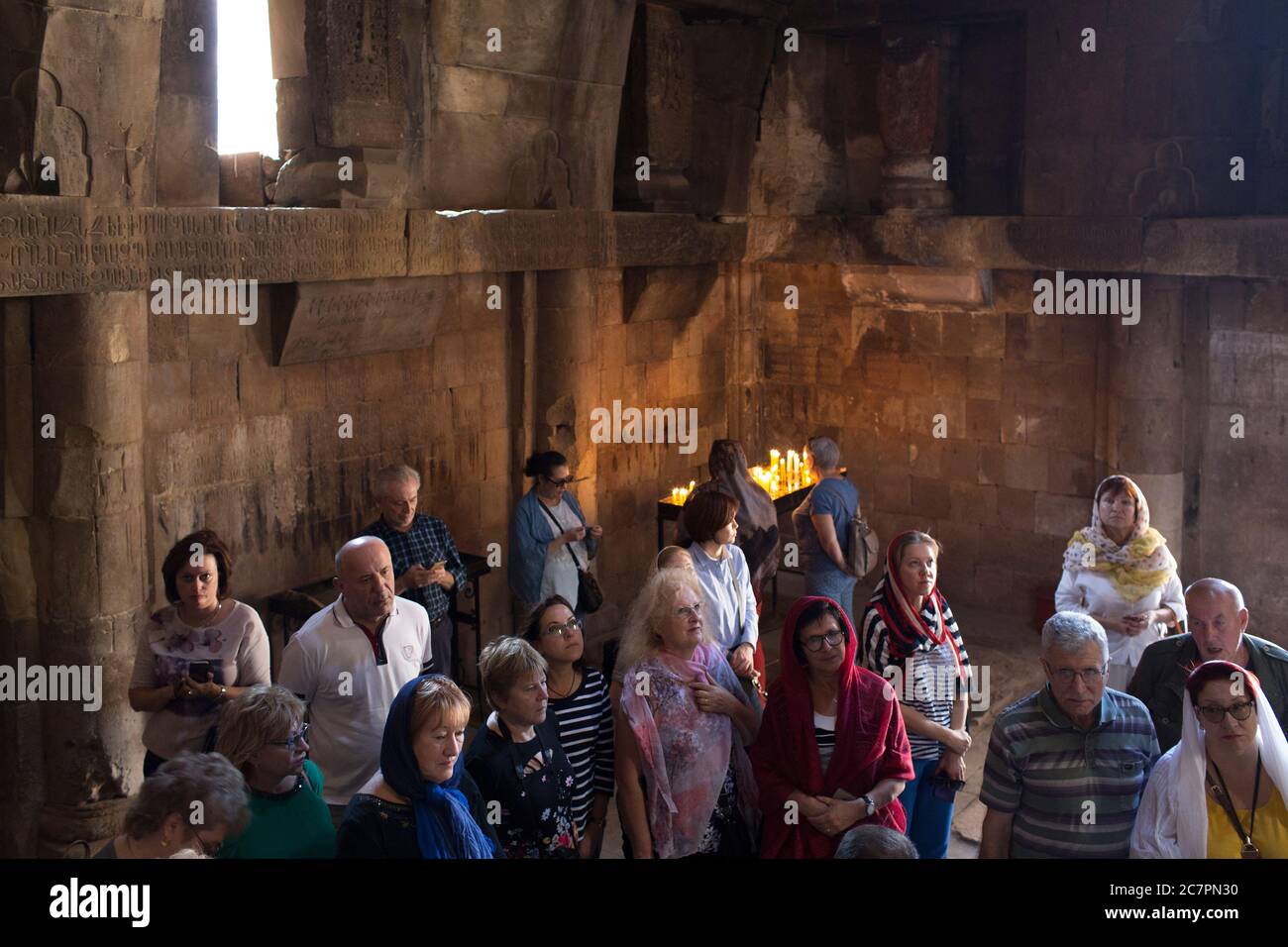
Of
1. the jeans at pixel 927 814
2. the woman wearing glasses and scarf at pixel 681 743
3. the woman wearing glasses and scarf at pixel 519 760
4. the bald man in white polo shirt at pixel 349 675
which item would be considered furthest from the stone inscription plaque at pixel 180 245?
the jeans at pixel 927 814

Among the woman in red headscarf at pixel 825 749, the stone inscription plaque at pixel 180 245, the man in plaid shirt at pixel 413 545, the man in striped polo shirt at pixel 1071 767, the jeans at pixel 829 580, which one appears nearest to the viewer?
the man in striped polo shirt at pixel 1071 767

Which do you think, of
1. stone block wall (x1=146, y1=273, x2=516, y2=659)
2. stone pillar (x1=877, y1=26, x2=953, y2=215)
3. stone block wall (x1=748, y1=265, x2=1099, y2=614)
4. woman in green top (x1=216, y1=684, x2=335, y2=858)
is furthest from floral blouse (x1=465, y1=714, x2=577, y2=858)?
stone pillar (x1=877, y1=26, x2=953, y2=215)

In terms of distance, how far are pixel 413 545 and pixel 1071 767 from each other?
127 inches

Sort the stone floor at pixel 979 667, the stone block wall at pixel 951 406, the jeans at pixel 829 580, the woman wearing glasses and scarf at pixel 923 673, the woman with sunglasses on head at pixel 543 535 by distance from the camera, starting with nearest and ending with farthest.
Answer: the woman wearing glasses and scarf at pixel 923 673
the stone floor at pixel 979 667
the woman with sunglasses on head at pixel 543 535
the jeans at pixel 829 580
the stone block wall at pixel 951 406

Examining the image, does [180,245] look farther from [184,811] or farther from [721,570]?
[184,811]

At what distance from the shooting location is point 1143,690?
4723 mm

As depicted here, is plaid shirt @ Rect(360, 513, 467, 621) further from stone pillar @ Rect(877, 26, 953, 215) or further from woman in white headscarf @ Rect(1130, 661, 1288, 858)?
stone pillar @ Rect(877, 26, 953, 215)

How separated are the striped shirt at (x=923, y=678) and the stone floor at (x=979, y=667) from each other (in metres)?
1.48

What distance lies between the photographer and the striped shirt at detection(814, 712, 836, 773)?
4098mm

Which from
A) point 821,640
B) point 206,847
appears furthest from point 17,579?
point 821,640

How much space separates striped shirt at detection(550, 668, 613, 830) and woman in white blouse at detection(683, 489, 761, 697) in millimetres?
1223

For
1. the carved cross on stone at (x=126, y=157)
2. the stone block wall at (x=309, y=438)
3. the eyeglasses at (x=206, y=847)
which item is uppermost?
the carved cross on stone at (x=126, y=157)

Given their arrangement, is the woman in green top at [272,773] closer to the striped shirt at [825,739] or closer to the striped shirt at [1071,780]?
the striped shirt at [825,739]

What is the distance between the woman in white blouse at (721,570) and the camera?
5547mm
